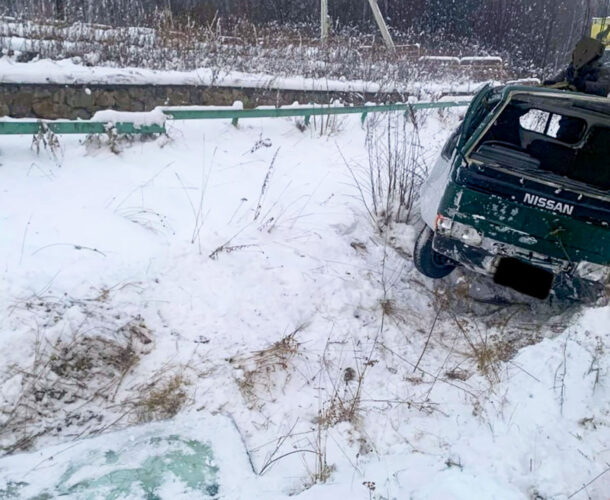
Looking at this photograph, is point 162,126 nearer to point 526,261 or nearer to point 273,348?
point 273,348

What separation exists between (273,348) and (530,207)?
7.10ft

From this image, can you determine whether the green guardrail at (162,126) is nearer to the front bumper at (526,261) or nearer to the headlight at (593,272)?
the front bumper at (526,261)

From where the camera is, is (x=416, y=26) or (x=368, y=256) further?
(x=416, y=26)

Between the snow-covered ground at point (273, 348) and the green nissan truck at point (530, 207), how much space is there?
513mm

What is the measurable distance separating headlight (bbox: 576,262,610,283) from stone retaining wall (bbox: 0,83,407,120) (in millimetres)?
5627

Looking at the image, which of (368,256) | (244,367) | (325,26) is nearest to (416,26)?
(325,26)

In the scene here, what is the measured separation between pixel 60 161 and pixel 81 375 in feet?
8.60

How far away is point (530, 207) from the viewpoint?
3572mm

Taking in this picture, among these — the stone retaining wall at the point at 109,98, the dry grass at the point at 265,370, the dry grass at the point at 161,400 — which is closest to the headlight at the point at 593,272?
the dry grass at the point at 265,370

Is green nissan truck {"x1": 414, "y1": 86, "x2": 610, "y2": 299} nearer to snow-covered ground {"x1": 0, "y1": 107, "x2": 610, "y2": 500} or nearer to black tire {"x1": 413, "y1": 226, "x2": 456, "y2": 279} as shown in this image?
black tire {"x1": 413, "y1": 226, "x2": 456, "y2": 279}

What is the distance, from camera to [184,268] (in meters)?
3.80

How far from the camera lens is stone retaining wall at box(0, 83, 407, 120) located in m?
5.80

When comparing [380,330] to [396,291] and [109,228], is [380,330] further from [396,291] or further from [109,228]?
[109,228]

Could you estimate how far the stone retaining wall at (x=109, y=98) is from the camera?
5.80 meters
